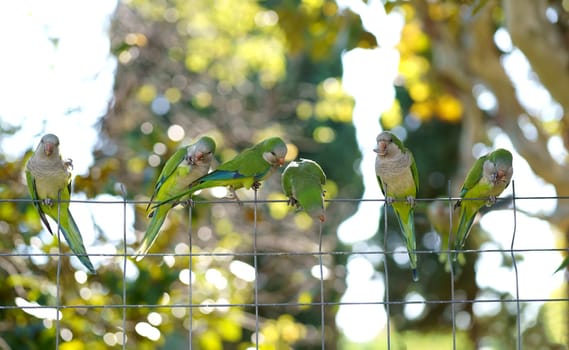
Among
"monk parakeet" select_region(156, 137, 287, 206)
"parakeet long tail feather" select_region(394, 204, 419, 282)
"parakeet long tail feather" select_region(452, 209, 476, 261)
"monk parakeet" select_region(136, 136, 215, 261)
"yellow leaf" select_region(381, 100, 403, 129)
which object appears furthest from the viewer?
"yellow leaf" select_region(381, 100, 403, 129)

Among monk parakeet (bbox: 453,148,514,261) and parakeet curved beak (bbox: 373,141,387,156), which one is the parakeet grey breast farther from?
monk parakeet (bbox: 453,148,514,261)

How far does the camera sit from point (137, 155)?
7688 mm

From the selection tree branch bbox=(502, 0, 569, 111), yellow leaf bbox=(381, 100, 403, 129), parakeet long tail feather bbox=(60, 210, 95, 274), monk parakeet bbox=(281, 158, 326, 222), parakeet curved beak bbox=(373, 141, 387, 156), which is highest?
yellow leaf bbox=(381, 100, 403, 129)

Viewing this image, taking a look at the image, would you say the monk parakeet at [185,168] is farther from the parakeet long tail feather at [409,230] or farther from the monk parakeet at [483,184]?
the monk parakeet at [483,184]

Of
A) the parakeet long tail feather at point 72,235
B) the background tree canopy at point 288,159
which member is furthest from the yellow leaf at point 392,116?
the parakeet long tail feather at point 72,235

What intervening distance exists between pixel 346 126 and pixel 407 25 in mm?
4823

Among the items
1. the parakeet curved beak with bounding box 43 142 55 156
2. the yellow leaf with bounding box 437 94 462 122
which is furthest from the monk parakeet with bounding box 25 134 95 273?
the yellow leaf with bounding box 437 94 462 122

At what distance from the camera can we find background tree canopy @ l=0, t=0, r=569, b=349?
6238 millimetres

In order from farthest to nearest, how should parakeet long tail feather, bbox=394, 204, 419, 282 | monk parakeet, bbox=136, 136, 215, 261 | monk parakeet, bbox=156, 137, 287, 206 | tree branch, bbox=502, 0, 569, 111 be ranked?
tree branch, bbox=502, 0, 569, 111, monk parakeet, bbox=136, 136, 215, 261, monk parakeet, bbox=156, 137, 287, 206, parakeet long tail feather, bbox=394, 204, 419, 282

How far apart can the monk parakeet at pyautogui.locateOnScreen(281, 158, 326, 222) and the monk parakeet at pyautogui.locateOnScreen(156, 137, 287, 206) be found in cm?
20

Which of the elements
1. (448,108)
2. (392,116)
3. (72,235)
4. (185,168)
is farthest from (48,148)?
(392,116)

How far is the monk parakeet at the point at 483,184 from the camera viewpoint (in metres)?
4.26

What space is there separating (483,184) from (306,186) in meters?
0.91

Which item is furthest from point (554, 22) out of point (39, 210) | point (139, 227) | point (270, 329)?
point (39, 210)
